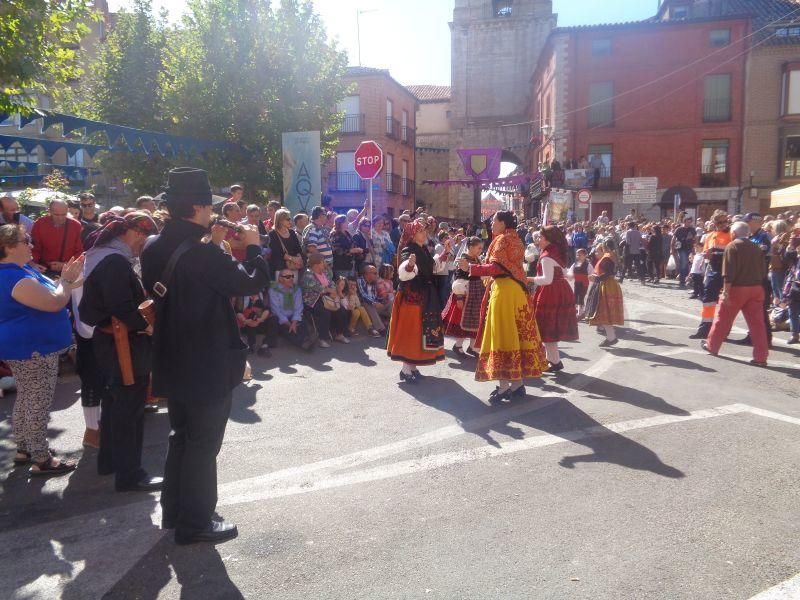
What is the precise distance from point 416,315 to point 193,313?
4.03 metres

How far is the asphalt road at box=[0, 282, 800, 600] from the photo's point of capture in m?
3.19

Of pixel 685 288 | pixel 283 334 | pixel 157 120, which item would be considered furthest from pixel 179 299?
pixel 157 120

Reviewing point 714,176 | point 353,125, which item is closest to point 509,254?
point 353,125

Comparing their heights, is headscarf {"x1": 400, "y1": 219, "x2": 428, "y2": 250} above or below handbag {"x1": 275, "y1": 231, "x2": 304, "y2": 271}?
above

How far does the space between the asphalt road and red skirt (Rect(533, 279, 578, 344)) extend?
983 mm

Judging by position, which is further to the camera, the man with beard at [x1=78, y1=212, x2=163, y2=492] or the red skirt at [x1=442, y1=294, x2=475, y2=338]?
the red skirt at [x1=442, y1=294, x2=475, y2=338]

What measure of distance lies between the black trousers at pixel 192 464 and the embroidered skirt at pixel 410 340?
376cm

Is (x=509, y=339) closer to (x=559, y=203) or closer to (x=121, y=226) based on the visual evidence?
(x=121, y=226)

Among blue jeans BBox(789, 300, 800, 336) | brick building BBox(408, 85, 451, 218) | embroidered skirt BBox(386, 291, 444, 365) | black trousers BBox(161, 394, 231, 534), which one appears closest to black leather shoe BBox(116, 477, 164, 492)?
black trousers BBox(161, 394, 231, 534)

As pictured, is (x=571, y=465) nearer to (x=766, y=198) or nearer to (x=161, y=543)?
(x=161, y=543)

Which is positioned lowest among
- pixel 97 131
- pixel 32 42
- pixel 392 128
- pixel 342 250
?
pixel 342 250

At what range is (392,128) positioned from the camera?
38656 mm

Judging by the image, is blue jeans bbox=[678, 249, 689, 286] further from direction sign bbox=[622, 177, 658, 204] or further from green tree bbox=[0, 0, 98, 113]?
green tree bbox=[0, 0, 98, 113]

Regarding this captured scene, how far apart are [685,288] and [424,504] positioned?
16.6m
